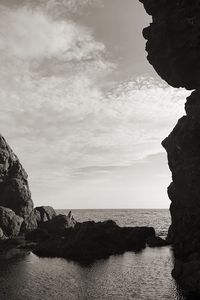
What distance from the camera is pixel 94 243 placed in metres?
77.4

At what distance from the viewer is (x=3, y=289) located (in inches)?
1906

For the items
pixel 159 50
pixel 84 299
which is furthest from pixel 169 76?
pixel 84 299

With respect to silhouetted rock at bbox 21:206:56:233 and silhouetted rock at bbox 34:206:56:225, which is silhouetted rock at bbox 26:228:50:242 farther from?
silhouetted rock at bbox 34:206:56:225

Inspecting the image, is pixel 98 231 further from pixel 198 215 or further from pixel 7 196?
pixel 7 196

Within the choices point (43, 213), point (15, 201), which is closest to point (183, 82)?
point (15, 201)

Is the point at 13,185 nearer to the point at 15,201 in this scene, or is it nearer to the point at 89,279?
the point at 15,201

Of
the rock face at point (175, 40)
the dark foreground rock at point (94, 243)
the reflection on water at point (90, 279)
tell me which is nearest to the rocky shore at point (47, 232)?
the dark foreground rock at point (94, 243)

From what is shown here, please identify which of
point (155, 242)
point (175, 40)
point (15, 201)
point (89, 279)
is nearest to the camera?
point (89, 279)

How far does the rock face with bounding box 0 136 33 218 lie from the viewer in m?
112

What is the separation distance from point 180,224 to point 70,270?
978 inches

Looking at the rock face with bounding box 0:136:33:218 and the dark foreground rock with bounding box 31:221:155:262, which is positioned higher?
the rock face with bounding box 0:136:33:218

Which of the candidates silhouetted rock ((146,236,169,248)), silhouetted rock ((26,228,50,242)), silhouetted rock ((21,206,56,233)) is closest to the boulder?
silhouetted rock ((21,206,56,233))

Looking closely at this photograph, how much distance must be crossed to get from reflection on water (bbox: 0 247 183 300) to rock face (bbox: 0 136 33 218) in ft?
133

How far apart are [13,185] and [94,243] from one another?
47.2 meters
